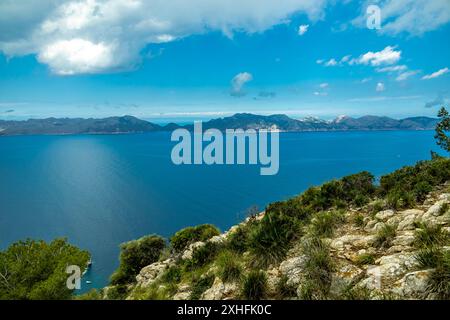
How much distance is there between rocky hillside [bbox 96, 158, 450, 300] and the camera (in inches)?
235

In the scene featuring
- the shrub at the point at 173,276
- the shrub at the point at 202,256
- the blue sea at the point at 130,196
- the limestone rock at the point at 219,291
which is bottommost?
the blue sea at the point at 130,196

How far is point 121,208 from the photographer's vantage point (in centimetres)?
8938

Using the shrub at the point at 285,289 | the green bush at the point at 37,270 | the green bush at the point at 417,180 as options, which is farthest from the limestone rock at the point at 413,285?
the green bush at the point at 37,270

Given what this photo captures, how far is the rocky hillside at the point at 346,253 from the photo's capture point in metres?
5.98

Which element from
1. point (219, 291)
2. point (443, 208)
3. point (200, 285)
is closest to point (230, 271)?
point (219, 291)

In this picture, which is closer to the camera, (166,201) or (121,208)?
(121,208)

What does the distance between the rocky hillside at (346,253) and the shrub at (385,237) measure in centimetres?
3

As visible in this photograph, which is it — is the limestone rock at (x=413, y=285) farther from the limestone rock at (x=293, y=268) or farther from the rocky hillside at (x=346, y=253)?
the limestone rock at (x=293, y=268)

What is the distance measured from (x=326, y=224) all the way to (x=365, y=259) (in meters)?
3.03

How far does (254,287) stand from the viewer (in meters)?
7.34

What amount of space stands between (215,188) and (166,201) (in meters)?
21.0

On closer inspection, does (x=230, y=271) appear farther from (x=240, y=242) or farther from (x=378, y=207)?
(x=378, y=207)
